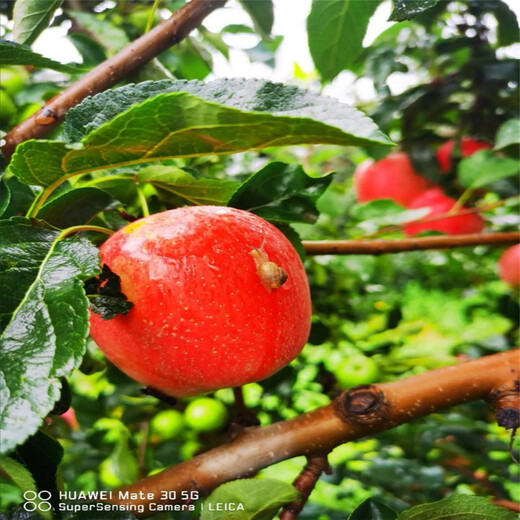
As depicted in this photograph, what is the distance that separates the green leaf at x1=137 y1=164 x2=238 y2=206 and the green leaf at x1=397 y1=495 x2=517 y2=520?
28 cm

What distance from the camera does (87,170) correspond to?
373mm

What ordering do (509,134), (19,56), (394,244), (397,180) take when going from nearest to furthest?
(19,56) < (394,244) < (509,134) < (397,180)

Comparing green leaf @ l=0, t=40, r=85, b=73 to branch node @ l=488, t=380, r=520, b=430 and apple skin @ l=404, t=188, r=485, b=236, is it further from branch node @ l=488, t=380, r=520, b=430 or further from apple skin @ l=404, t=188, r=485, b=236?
apple skin @ l=404, t=188, r=485, b=236

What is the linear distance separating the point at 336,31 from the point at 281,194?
0.77 ft

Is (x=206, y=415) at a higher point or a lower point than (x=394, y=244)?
lower

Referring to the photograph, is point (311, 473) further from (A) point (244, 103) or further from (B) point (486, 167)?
(B) point (486, 167)

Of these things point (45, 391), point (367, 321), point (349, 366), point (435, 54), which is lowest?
point (367, 321)

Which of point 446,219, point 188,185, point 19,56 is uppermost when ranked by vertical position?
point 19,56

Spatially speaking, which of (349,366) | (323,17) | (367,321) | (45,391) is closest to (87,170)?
(45,391)

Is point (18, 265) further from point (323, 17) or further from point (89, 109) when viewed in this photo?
point (323, 17)

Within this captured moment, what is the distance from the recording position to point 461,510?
0.42 meters

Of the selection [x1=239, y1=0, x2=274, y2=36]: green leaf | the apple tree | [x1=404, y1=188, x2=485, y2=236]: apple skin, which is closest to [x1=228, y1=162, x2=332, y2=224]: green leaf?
the apple tree

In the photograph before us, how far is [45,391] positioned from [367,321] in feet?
2.82

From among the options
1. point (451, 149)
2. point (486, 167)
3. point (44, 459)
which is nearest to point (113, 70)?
point (44, 459)
